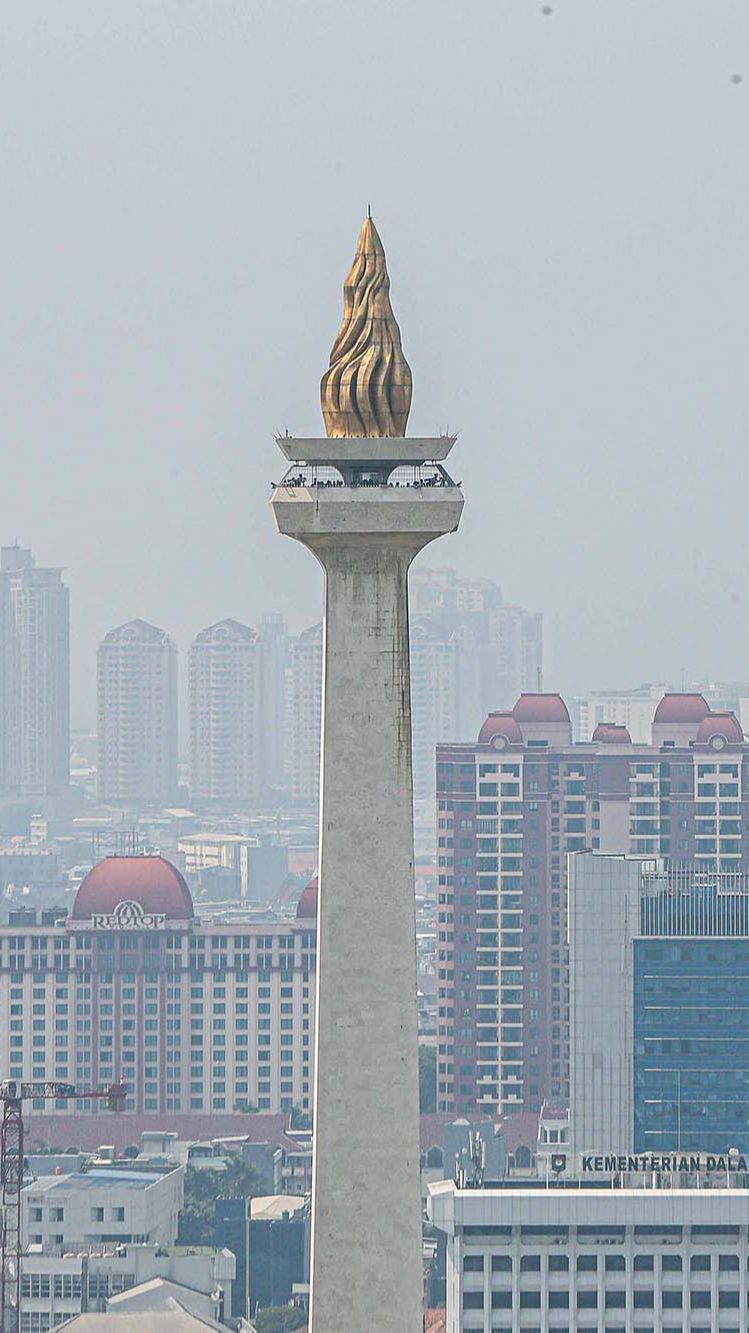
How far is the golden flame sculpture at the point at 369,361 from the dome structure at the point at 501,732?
95.7 metres

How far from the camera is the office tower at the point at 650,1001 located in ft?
259

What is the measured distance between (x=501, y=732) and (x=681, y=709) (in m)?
15.9

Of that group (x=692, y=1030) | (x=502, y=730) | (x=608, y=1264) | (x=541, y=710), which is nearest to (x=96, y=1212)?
(x=692, y=1030)

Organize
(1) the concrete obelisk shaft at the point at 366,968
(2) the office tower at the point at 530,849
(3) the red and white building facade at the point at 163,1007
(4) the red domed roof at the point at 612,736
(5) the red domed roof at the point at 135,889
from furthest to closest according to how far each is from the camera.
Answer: (4) the red domed roof at the point at 612,736, (5) the red domed roof at the point at 135,889, (3) the red and white building facade at the point at 163,1007, (2) the office tower at the point at 530,849, (1) the concrete obelisk shaft at the point at 366,968

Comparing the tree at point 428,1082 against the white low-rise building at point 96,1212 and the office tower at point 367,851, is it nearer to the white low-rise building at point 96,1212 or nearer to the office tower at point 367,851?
the white low-rise building at point 96,1212

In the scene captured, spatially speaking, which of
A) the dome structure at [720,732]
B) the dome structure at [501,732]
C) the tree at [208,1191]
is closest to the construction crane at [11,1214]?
the tree at [208,1191]

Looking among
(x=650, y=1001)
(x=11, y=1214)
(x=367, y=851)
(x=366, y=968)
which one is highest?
(x=367, y=851)

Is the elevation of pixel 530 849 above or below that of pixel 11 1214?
above

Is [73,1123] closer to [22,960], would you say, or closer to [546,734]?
[22,960]

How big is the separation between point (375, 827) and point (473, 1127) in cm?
7675

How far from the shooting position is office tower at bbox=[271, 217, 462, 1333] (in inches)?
1054

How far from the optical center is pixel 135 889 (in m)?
123

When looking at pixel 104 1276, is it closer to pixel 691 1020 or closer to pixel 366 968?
pixel 691 1020

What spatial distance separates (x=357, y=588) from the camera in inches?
1072
